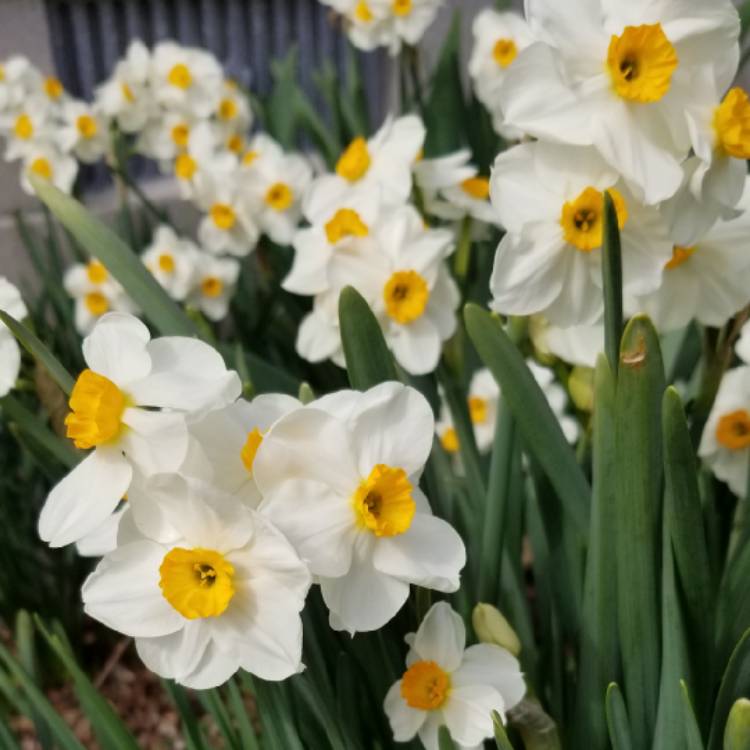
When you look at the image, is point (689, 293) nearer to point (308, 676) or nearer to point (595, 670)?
point (595, 670)

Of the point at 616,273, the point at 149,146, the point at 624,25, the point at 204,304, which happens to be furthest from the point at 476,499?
the point at 149,146

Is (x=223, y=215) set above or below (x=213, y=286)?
above

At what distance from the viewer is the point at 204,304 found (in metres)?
1.62

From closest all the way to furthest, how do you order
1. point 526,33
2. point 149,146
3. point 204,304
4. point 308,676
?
point 308,676 → point 526,33 → point 204,304 → point 149,146

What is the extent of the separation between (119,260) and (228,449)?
0.97 feet

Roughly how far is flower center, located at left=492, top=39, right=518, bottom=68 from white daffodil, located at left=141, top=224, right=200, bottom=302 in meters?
0.62

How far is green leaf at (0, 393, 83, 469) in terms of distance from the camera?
2.37ft

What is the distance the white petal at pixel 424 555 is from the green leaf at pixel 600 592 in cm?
15

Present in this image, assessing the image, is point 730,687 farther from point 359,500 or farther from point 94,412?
point 94,412

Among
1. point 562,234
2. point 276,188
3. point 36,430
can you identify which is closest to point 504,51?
point 276,188

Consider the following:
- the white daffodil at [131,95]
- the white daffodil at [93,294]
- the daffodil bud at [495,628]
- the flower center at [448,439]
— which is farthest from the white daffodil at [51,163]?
the daffodil bud at [495,628]

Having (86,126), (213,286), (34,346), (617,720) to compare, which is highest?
→ (34,346)

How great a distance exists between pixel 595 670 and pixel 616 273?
33 centimetres

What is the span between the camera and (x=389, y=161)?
1.06m
